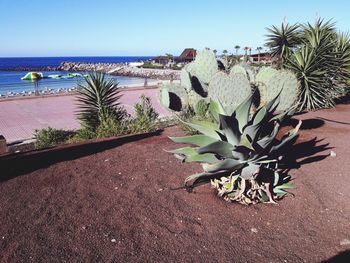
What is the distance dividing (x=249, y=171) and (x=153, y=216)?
47.9 inches

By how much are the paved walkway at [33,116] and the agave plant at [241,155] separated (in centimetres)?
743

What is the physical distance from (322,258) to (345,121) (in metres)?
6.83

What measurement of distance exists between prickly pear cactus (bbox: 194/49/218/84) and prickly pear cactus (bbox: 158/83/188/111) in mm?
620

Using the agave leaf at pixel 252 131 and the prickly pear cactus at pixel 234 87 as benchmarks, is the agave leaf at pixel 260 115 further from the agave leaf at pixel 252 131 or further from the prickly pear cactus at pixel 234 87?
the prickly pear cactus at pixel 234 87

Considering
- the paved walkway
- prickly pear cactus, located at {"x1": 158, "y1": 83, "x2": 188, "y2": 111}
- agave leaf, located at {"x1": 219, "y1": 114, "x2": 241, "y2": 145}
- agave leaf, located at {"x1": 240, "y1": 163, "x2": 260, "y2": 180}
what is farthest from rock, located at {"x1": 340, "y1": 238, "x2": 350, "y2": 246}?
the paved walkway

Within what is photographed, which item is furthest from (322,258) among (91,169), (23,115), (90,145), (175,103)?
(23,115)

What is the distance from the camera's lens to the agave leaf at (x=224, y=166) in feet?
13.0

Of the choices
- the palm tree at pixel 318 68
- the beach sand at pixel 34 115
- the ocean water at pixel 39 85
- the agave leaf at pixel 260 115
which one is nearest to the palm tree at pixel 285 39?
the palm tree at pixel 318 68

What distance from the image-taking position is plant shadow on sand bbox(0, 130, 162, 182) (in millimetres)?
5410

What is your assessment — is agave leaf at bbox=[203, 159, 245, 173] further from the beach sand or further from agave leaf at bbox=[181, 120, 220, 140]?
the beach sand

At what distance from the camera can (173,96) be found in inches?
357

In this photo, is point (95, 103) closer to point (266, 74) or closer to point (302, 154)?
point (266, 74)

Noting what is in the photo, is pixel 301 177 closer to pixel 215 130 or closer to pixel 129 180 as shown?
pixel 215 130

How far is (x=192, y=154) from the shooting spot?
175 inches
